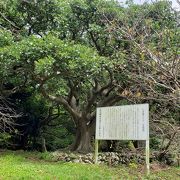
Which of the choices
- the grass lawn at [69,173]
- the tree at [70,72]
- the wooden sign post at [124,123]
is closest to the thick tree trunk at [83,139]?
the tree at [70,72]

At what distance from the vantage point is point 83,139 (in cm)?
1212

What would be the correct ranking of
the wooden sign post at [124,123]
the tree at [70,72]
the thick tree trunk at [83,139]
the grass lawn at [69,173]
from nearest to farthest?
the grass lawn at [69,173] < the wooden sign post at [124,123] < the tree at [70,72] < the thick tree trunk at [83,139]

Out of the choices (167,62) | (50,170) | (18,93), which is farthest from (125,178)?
(18,93)

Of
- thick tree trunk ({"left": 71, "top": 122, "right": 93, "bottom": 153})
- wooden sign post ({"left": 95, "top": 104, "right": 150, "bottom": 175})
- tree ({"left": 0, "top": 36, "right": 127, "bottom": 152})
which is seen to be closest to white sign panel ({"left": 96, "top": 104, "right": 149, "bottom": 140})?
wooden sign post ({"left": 95, "top": 104, "right": 150, "bottom": 175})

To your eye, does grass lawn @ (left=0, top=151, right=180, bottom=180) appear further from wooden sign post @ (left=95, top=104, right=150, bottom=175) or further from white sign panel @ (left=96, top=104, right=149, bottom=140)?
white sign panel @ (left=96, top=104, right=149, bottom=140)

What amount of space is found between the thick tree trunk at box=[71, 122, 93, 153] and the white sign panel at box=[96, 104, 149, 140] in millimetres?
1945

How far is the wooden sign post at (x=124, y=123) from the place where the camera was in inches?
363

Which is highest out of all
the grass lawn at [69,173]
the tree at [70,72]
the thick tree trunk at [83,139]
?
the tree at [70,72]

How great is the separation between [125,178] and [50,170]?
1.94m

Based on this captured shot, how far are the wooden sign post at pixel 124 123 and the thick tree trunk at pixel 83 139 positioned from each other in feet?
6.26

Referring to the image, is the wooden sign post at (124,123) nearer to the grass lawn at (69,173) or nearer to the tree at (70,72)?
the grass lawn at (69,173)

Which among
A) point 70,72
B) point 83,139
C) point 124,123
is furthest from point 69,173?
point 83,139

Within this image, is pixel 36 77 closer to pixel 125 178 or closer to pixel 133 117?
pixel 133 117

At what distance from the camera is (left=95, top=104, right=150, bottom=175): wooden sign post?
30.2ft
